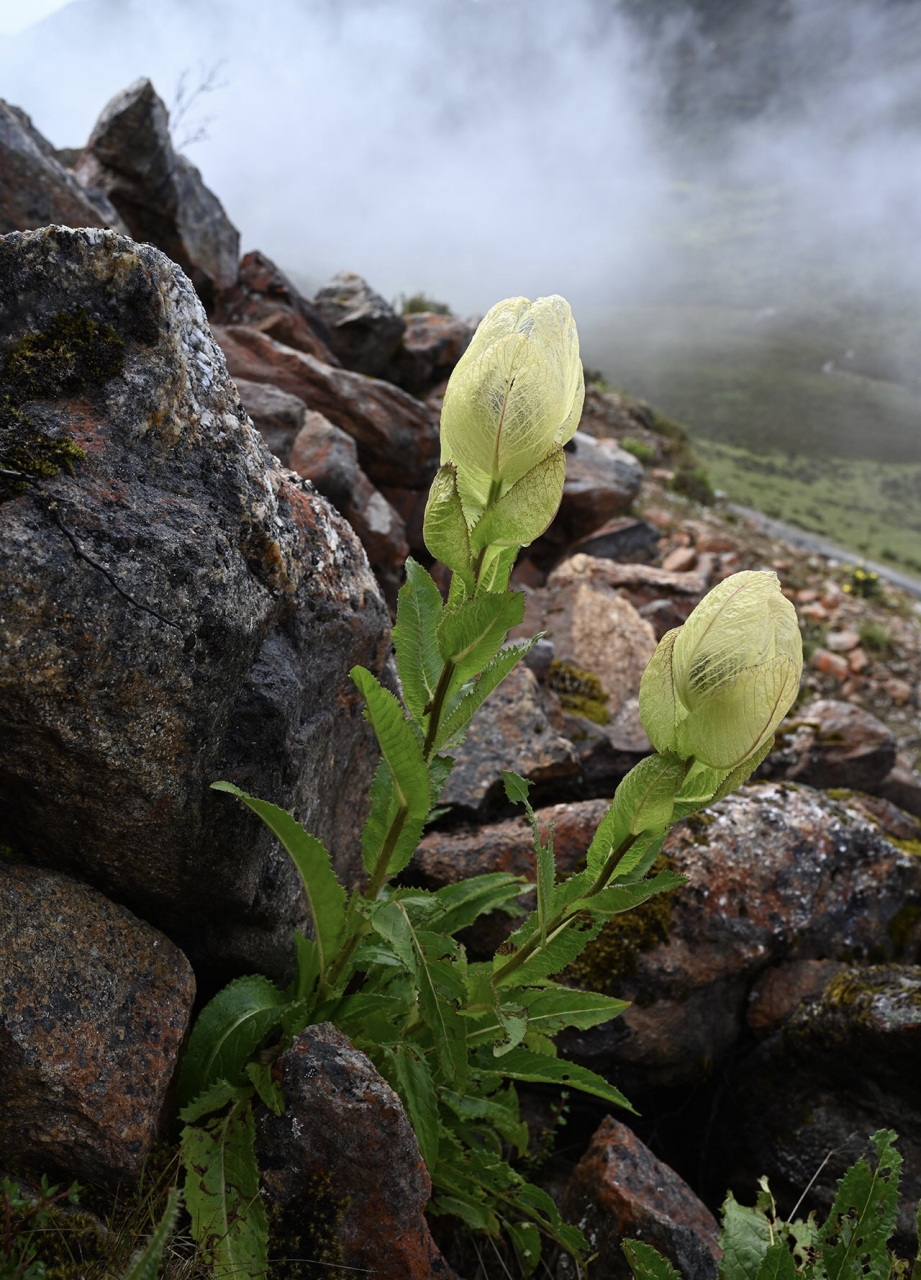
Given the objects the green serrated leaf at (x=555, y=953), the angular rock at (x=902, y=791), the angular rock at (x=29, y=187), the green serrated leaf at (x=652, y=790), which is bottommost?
the green serrated leaf at (x=555, y=953)

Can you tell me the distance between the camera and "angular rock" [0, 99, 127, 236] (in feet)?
17.5

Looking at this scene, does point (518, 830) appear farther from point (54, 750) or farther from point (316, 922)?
point (54, 750)

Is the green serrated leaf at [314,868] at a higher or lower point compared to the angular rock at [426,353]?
lower

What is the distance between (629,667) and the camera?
5367mm

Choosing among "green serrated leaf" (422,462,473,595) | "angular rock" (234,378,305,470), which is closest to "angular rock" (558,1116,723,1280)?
"green serrated leaf" (422,462,473,595)

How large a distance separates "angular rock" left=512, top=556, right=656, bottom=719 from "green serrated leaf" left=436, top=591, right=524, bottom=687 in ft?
11.6

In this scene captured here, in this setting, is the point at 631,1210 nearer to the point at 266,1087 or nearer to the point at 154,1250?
the point at 266,1087

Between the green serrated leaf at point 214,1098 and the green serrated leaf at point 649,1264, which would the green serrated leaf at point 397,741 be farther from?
the green serrated leaf at point 649,1264

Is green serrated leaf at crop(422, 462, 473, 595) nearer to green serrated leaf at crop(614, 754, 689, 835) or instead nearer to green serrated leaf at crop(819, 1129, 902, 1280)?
green serrated leaf at crop(614, 754, 689, 835)

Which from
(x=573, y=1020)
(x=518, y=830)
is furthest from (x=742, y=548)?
(x=573, y=1020)

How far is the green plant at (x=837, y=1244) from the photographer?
175 centimetres

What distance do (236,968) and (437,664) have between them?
1.27 meters

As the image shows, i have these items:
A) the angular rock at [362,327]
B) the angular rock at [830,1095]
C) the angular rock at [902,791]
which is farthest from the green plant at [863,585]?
the angular rock at [830,1095]

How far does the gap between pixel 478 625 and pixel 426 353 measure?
8.47m
